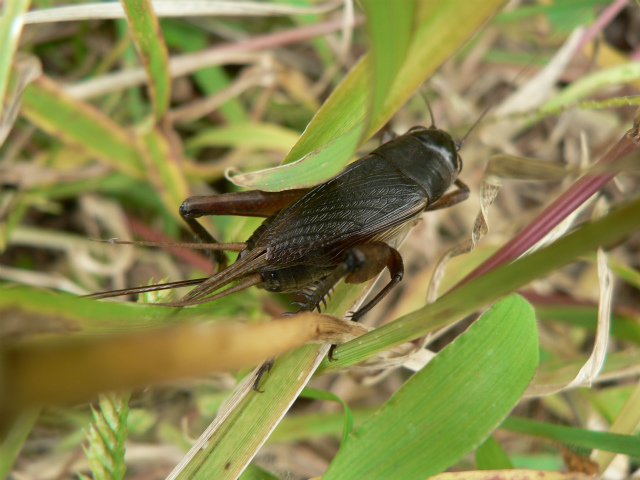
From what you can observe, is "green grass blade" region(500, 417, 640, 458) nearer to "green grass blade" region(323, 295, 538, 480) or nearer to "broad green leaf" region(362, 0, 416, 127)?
"green grass blade" region(323, 295, 538, 480)

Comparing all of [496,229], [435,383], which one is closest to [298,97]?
[496,229]

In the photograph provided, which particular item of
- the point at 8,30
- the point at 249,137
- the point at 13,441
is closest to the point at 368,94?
the point at 8,30

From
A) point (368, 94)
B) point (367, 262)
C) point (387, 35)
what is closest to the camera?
point (387, 35)

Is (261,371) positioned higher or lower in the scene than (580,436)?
higher

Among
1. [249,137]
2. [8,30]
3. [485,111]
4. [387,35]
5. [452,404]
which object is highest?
[249,137]

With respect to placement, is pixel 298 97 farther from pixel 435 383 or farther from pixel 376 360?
pixel 435 383

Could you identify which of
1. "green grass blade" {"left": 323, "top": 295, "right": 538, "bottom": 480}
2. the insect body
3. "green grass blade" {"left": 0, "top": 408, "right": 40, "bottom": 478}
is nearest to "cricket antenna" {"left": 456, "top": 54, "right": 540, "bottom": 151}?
the insect body

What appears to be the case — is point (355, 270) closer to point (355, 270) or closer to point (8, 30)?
point (355, 270)

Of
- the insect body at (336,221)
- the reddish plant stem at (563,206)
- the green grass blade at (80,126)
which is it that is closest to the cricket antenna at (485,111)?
the insect body at (336,221)
